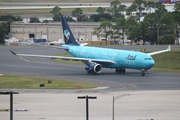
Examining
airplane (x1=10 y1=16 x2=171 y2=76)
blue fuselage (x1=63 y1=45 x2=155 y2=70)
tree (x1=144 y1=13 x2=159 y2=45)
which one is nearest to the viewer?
blue fuselage (x1=63 y1=45 x2=155 y2=70)

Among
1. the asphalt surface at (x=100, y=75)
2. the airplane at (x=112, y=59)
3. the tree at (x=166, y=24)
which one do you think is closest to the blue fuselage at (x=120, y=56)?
the airplane at (x=112, y=59)

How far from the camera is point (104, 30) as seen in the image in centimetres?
19162

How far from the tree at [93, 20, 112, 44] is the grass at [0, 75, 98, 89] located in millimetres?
101749

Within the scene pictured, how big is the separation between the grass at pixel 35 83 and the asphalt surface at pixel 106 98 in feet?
8.44

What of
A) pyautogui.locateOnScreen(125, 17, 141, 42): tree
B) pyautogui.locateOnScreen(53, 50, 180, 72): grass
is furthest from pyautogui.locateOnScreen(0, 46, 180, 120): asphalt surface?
pyautogui.locateOnScreen(125, 17, 141, 42): tree

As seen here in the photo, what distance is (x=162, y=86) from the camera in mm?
79062

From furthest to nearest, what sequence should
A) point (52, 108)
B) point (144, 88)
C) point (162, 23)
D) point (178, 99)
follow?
point (162, 23) → point (144, 88) → point (178, 99) → point (52, 108)

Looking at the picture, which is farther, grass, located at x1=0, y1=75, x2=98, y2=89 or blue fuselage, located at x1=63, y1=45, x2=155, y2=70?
blue fuselage, located at x1=63, y1=45, x2=155, y2=70

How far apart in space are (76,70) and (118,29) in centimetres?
8757

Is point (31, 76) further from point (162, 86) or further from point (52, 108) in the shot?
point (52, 108)

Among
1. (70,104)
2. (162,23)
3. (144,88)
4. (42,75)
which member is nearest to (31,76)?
(42,75)

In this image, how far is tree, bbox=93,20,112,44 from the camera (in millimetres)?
189900

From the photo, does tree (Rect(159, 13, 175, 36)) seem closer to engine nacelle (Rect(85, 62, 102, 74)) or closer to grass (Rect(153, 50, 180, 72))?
grass (Rect(153, 50, 180, 72))

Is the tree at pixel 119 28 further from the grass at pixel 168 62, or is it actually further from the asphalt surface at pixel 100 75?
the grass at pixel 168 62
